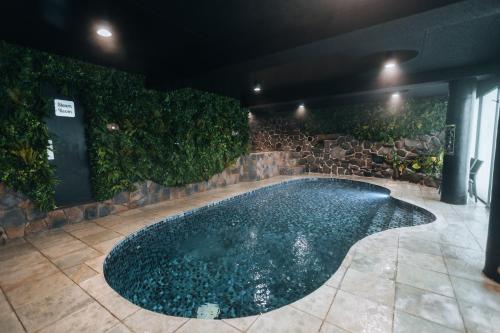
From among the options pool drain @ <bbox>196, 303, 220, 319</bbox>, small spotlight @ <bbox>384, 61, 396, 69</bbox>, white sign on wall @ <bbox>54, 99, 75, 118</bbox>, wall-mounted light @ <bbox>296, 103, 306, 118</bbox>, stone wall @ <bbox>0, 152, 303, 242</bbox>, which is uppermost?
small spotlight @ <bbox>384, 61, 396, 69</bbox>

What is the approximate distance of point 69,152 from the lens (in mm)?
4645

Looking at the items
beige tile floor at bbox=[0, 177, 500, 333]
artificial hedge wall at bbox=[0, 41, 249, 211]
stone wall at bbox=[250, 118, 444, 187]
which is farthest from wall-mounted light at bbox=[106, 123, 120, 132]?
stone wall at bbox=[250, 118, 444, 187]

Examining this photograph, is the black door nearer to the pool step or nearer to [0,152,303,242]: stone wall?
[0,152,303,242]: stone wall

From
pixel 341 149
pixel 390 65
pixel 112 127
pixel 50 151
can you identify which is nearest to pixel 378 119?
pixel 341 149

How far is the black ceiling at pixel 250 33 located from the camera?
2729mm

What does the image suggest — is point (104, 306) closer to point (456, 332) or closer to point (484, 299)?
point (456, 332)

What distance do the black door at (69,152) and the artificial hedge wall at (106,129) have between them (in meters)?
0.15

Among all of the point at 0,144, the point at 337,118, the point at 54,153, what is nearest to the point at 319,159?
the point at 337,118

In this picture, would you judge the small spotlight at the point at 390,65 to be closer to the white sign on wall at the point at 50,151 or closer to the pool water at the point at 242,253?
the pool water at the point at 242,253

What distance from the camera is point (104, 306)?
7.12ft

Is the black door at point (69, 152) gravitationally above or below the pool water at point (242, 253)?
above

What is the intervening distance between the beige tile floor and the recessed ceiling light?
3.34 metres

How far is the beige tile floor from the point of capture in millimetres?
1914

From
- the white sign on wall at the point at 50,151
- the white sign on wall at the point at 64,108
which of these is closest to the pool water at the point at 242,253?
the white sign on wall at the point at 50,151
